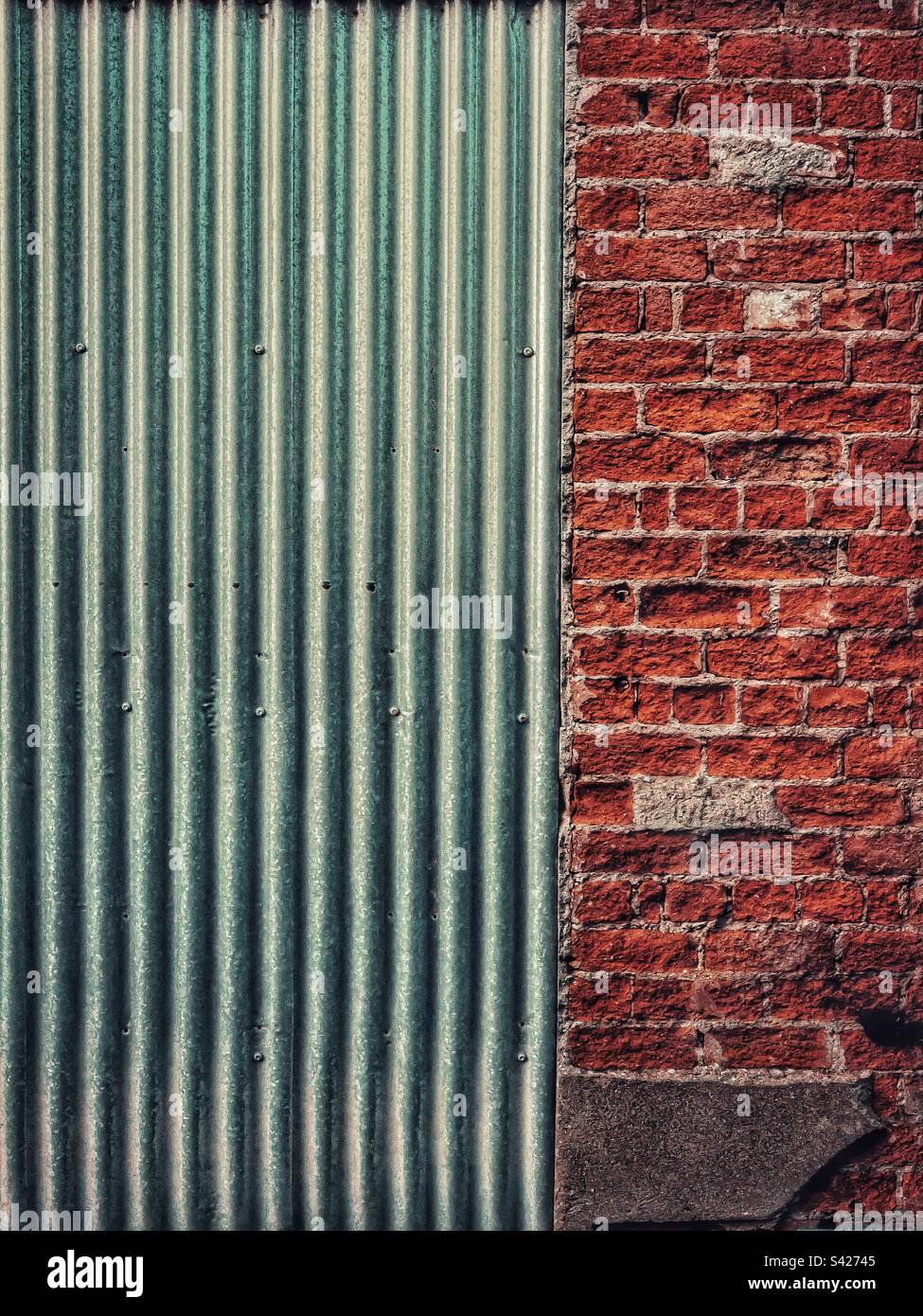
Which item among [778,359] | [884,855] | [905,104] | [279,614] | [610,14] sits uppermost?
[610,14]

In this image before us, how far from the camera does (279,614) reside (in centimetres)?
229

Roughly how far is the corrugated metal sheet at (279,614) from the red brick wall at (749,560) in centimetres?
13

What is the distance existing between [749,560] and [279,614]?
3.49ft

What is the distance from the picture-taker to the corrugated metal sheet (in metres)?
2.27

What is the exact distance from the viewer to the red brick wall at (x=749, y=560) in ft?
7.31

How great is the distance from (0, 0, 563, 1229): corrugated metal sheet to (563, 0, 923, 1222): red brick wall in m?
0.13

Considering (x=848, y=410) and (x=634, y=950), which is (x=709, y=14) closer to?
(x=848, y=410)

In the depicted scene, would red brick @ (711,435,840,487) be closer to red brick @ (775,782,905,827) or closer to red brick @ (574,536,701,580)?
red brick @ (574,536,701,580)

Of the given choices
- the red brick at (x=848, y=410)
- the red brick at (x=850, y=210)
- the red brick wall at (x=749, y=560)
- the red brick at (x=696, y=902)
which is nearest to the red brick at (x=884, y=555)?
the red brick wall at (x=749, y=560)

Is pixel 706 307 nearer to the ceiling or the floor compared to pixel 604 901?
nearer to the ceiling

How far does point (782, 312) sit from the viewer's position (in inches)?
88.0

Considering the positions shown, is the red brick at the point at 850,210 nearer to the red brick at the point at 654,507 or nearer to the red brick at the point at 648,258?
the red brick at the point at 648,258

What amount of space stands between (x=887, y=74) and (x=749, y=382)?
739mm

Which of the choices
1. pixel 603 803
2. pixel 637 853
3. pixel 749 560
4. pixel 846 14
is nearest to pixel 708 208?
pixel 846 14
